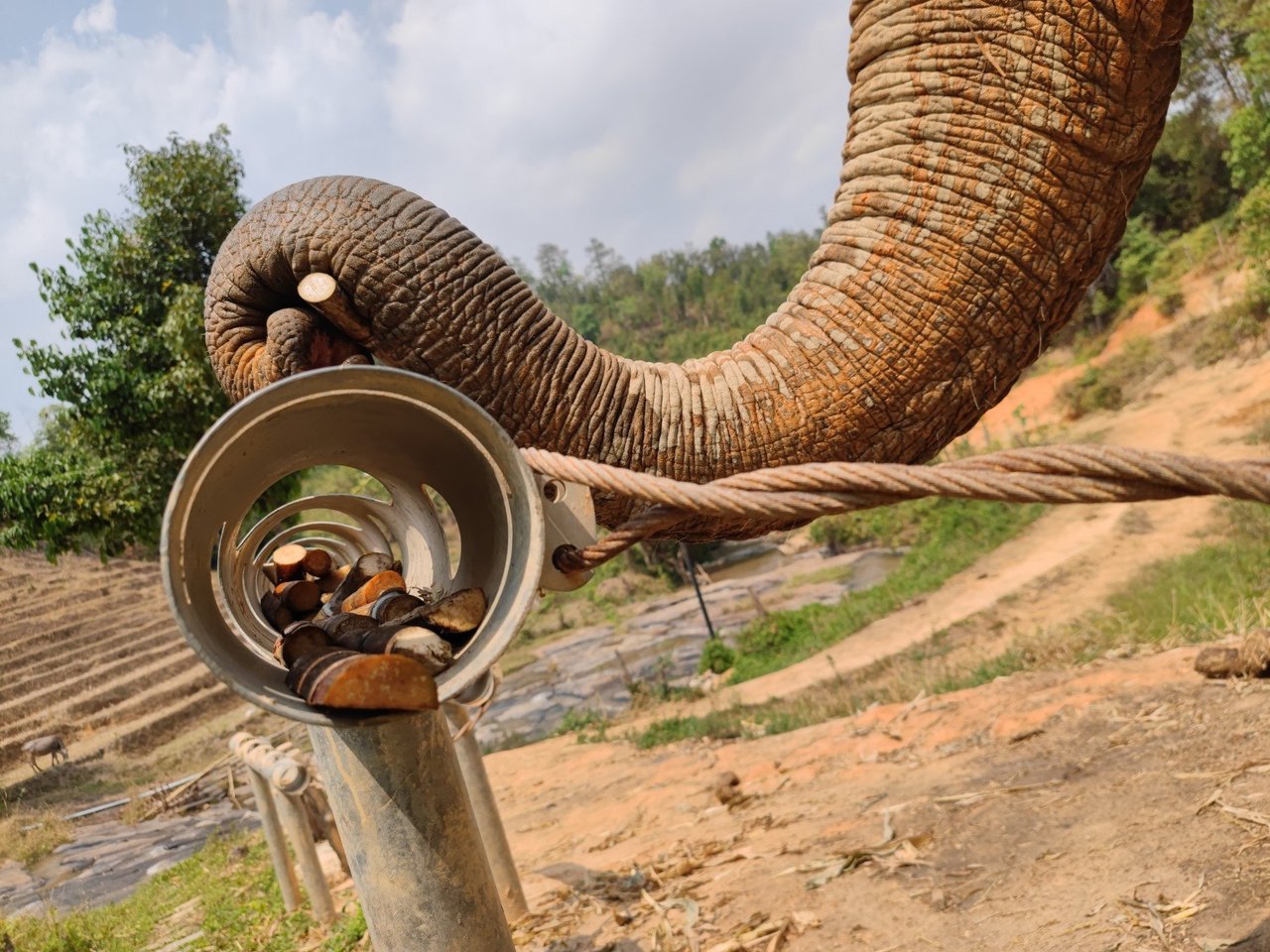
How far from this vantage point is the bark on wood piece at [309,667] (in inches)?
37.6

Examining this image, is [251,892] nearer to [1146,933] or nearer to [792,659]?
[1146,933]

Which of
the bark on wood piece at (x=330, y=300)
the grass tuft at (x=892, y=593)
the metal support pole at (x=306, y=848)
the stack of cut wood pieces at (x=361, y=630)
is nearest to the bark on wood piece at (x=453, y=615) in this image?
the stack of cut wood pieces at (x=361, y=630)

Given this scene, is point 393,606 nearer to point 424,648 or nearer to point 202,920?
point 424,648

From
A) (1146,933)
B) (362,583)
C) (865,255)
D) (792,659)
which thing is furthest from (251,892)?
(792,659)

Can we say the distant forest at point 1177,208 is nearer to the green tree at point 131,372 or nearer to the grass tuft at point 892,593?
the grass tuft at point 892,593

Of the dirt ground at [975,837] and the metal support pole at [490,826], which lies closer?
the dirt ground at [975,837]

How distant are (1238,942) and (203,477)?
2.98 metres

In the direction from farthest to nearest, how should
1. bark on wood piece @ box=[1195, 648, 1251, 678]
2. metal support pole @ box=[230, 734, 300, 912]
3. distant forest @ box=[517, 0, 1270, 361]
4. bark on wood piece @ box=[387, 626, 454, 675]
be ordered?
distant forest @ box=[517, 0, 1270, 361]
metal support pole @ box=[230, 734, 300, 912]
bark on wood piece @ box=[1195, 648, 1251, 678]
bark on wood piece @ box=[387, 626, 454, 675]

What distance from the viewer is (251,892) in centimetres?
641

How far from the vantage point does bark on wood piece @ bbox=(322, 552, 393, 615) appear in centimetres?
135

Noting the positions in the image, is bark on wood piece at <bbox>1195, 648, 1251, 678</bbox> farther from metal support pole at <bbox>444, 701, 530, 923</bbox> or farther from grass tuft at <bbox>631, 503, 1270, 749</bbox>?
metal support pole at <bbox>444, 701, 530, 923</bbox>

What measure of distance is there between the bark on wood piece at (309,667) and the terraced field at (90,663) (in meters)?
8.81

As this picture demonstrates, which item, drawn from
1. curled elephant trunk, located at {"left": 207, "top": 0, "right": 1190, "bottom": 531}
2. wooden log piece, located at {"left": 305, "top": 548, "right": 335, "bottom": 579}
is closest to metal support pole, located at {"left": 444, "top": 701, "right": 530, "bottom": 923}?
wooden log piece, located at {"left": 305, "top": 548, "right": 335, "bottom": 579}

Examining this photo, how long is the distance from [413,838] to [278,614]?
421 mm
